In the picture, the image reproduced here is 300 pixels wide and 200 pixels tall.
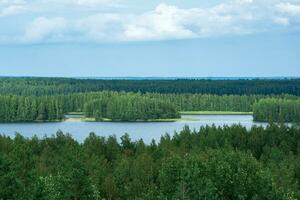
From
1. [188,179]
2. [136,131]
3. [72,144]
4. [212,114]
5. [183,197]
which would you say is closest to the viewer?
[183,197]

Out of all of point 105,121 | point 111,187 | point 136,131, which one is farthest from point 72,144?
point 105,121

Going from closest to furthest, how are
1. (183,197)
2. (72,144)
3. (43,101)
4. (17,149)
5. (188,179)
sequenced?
(183,197) → (188,179) → (17,149) → (72,144) → (43,101)

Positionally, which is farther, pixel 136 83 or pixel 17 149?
pixel 136 83

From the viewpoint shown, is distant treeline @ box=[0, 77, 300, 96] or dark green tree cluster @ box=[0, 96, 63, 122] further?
distant treeline @ box=[0, 77, 300, 96]

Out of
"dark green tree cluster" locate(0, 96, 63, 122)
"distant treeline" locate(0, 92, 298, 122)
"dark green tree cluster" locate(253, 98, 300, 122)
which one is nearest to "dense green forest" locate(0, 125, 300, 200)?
"dark green tree cluster" locate(0, 96, 63, 122)

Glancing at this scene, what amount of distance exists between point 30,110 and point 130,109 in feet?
50.4

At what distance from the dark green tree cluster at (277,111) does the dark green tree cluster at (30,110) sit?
30447 millimetres

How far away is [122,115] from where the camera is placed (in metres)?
114

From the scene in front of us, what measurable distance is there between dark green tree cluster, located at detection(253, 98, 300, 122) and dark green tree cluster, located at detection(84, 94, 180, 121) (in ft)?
43.0

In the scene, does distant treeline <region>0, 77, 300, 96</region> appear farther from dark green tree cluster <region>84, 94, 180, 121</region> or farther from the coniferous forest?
the coniferous forest

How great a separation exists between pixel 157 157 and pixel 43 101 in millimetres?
70321

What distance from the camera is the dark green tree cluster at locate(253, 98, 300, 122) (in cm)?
11081

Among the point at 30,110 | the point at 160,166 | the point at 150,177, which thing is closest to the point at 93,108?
the point at 30,110

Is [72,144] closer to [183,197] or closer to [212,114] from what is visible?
[183,197]
